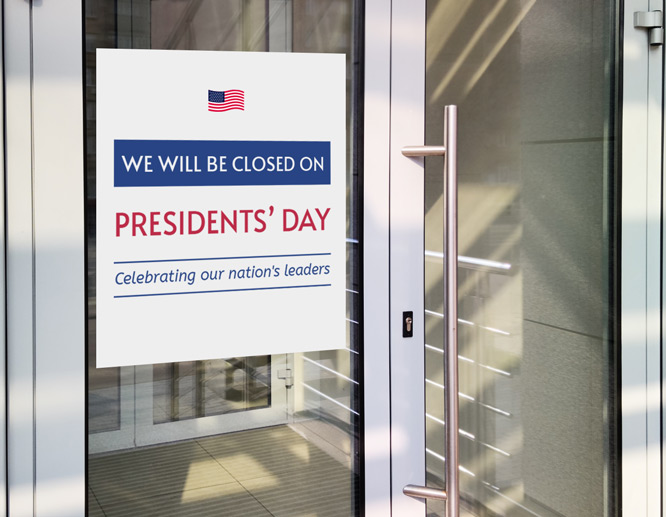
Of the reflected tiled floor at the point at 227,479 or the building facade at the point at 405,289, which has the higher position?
the building facade at the point at 405,289

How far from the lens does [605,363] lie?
2.55 meters

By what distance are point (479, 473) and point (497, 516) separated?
0.14 meters

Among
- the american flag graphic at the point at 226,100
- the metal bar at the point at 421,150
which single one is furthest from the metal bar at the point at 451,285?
the american flag graphic at the point at 226,100

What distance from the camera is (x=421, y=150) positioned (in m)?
2.18

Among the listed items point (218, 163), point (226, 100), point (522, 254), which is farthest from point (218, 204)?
point (522, 254)

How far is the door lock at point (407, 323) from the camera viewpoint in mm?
2215

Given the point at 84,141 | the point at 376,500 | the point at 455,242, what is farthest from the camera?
the point at 376,500

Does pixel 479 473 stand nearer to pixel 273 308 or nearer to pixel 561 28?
pixel 273 308

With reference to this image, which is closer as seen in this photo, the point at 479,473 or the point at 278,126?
the point at 278,126

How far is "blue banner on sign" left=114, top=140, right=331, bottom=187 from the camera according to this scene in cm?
194

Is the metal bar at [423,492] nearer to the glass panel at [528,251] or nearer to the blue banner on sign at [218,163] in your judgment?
the glass panel at [528,251]

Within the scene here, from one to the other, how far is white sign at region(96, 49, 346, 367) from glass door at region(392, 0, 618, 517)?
225 millimetres

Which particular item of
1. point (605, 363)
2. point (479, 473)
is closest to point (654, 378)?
point (605, 363)

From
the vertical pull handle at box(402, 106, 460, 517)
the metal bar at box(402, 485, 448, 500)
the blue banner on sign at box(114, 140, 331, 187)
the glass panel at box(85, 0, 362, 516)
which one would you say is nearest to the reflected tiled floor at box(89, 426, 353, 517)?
the glass panel at box(85, 0, 362, 516)
